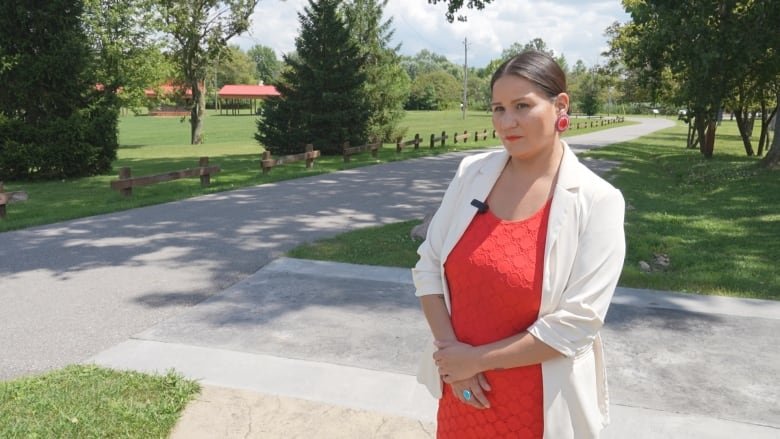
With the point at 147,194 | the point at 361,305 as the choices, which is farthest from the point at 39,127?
the point at 361,305

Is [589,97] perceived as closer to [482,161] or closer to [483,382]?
[482,161]

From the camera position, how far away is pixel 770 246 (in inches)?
331

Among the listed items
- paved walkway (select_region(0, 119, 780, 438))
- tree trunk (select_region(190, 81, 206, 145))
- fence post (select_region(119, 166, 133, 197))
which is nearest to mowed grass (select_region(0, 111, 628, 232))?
fence post (select_region(119, 166, 133, 197))

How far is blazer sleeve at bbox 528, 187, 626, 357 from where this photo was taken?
1.86 m

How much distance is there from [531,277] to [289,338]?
3428 mm

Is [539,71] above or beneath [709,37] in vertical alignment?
beneath

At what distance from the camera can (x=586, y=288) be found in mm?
1861

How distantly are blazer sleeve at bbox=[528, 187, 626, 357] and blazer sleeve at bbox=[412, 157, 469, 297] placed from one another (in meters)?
0.41

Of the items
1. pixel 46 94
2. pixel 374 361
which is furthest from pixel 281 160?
pixel 374 361

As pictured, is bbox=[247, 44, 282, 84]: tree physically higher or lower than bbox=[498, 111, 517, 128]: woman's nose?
→ higher

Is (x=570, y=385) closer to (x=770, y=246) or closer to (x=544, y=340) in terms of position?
(x=544, y=340)

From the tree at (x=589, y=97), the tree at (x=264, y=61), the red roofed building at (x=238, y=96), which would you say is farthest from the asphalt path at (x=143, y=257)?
the tree at (x=264, y=61)

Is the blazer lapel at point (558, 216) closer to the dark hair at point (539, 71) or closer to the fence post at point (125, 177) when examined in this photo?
the dark hair at point (539, 71)

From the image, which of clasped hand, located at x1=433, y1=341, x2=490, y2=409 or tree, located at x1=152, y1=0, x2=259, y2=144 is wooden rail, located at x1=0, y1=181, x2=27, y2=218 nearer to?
clasped hand, located at x1=433, y1=341, x2=490, y2=409
